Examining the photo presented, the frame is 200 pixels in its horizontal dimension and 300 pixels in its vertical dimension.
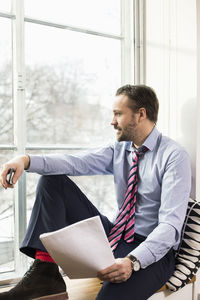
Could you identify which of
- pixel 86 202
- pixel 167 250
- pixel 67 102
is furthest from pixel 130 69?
pixel 167 250

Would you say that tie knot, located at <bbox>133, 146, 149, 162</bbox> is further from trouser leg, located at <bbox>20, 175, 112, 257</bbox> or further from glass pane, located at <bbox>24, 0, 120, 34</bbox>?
glass pane, located at <bbox>24, 0, 120, 34</bbox>

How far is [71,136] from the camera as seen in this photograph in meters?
2.26

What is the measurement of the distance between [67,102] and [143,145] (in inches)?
24.8

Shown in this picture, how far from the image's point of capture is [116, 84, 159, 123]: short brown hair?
1.91m

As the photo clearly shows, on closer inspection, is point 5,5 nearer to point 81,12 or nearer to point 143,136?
point 81,12

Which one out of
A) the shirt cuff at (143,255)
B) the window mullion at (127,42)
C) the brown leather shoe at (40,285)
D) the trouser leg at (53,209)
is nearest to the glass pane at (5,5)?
the window mullion at (127,42)

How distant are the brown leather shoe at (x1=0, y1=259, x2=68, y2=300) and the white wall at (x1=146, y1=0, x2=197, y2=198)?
91 cm

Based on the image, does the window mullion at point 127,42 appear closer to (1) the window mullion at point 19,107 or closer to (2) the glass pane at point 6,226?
(1) the window mullion at point 19,107

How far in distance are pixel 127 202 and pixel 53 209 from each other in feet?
1.31

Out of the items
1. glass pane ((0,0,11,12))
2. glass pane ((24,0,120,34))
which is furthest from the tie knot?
glass pane ((0,0,11,12))

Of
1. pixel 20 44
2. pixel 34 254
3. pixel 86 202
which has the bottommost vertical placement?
pixel 34 254

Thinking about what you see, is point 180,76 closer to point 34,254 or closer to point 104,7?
point 104,7

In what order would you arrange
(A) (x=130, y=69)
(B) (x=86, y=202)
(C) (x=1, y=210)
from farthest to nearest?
(A) (x=130, y=69), (C) (x=1, y=210), (B) (x=86, y=202)

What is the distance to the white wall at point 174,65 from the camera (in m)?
2.10
